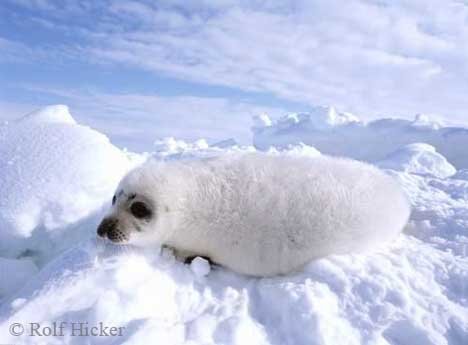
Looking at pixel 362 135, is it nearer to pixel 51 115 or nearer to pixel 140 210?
pixel 51 115

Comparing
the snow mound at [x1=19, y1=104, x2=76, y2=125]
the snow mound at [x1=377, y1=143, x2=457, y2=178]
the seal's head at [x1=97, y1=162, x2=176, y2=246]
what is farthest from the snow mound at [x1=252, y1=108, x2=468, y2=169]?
the seal's head at [x1=97, y1=162, x2=176, y2=246]

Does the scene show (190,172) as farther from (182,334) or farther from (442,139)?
(442,139)

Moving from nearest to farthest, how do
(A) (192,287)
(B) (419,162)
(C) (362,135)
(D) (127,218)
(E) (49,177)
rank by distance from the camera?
(A) (192,287), (D) (127,218), (E) (49,177), (B) (419,162), (C) (362,135)

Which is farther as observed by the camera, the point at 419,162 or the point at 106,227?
the point at 419,162

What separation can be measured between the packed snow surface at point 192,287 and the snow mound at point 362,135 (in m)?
14.7

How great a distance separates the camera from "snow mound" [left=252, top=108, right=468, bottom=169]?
58.4 feet

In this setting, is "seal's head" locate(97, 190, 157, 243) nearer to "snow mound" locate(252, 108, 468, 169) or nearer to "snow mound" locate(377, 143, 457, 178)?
"snow mound" locate(377, 143, 457, 178)

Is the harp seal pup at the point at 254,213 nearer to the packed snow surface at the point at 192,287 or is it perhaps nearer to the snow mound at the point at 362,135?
the packed snow surface at the point at 192,287

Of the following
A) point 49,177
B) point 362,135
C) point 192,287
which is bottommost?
point 362,135

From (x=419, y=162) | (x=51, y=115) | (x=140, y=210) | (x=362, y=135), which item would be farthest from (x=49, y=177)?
(x=362, y=135)

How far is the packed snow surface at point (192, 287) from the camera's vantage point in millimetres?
1953

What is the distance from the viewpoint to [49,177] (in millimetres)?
3322

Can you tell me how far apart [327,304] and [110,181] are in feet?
6.64

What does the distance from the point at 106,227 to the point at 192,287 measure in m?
0.58
